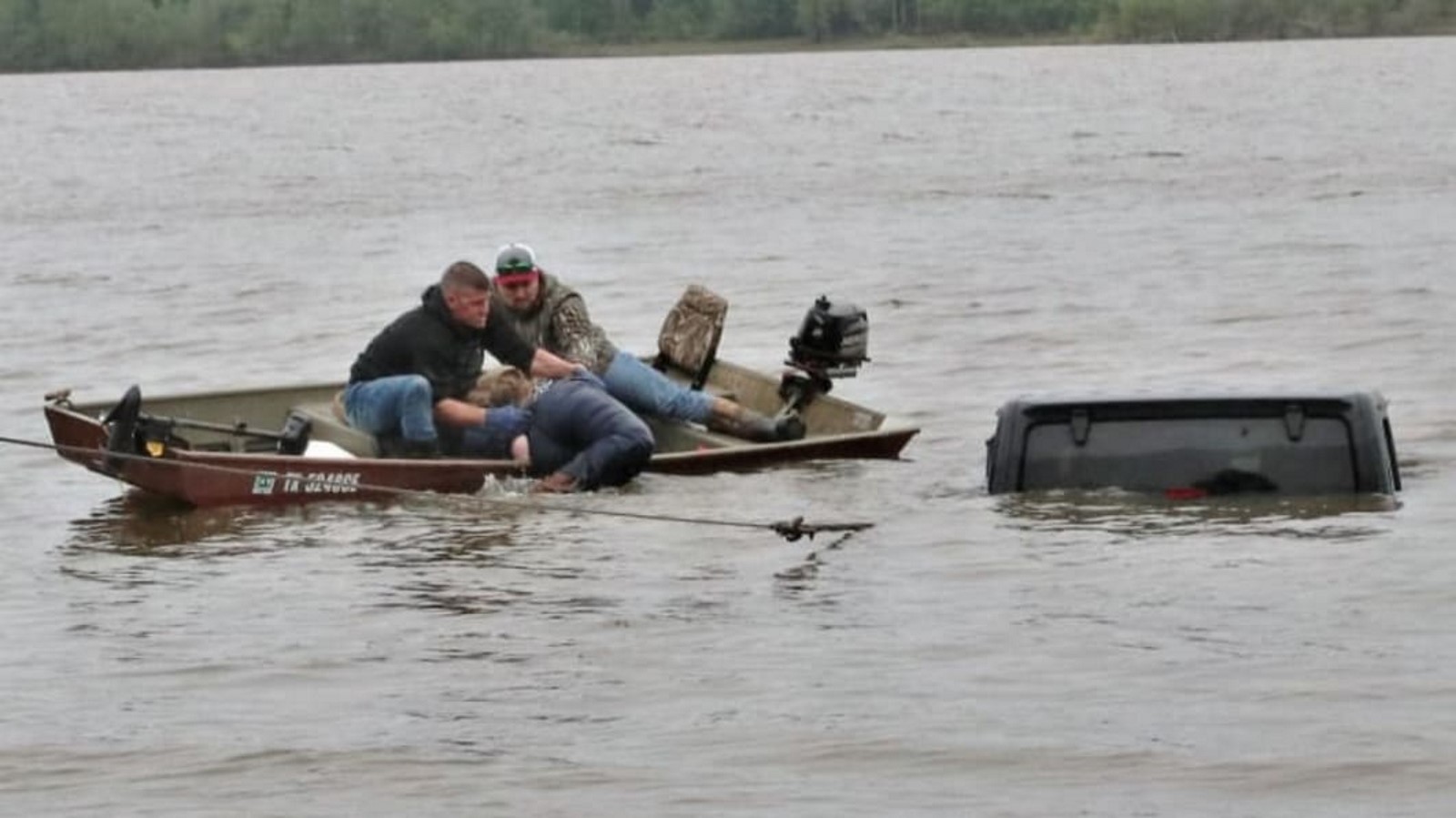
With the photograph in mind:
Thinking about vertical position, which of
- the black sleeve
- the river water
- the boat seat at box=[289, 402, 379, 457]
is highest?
the black sleeve

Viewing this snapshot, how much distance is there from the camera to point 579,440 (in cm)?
1571

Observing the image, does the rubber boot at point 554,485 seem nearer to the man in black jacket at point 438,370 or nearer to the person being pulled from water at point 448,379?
the person being pulled from water at point 448,379

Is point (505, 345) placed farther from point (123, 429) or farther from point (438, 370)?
point (123, 429)

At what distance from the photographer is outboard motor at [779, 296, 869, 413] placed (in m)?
17.1

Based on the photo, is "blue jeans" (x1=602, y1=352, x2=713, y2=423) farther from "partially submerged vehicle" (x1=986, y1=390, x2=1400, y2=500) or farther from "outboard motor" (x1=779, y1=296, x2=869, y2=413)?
"partially submerged vehicle" (x1=986, y1=390, x2=1400, y2=500)

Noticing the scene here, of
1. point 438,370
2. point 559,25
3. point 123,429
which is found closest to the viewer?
point 123,429

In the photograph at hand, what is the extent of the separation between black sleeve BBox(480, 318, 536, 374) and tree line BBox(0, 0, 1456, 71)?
323 ft

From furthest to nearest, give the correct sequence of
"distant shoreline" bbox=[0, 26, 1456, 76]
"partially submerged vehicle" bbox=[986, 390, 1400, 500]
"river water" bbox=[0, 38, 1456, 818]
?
1. "distant shoreline" bbox=[0, 26, 1456, 76]
2. "partially submerged vehicle" bbox=[986, 390, 1400, 500]
3. "river water" bbox=[0, 38, 1456, 818]

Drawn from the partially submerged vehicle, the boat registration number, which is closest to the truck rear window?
the partially submerged vehicle

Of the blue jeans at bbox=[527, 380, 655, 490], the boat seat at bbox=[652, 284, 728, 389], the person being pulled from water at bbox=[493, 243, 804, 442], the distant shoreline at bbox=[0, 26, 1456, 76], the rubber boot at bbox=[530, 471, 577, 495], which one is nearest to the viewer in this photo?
the blue jeans at bbox=[527, 380, 655, 490]

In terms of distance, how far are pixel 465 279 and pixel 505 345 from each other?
489 mm

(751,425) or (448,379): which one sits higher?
(448,379)

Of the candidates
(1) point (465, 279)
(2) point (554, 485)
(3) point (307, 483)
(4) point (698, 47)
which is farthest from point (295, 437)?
(4) point (698, 47)

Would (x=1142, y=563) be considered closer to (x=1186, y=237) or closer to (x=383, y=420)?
(x=383, y=420)
